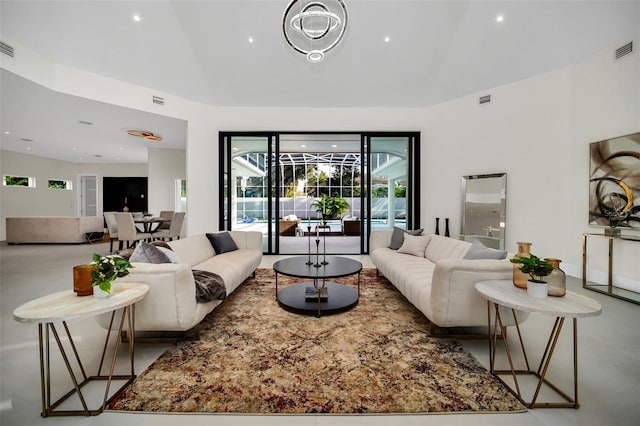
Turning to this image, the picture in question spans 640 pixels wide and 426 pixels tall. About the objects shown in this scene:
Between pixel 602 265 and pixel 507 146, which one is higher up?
pixel 507 146

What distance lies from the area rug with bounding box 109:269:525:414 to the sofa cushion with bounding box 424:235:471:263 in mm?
895

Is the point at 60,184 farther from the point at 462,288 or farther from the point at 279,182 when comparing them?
the point at 462,288

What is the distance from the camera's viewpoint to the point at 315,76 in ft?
18.2

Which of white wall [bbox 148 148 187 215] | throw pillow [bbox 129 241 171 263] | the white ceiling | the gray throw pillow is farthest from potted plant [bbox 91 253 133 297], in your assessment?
white wall [bbox 148 148 187 215]

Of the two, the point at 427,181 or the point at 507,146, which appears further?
the point at 427,181

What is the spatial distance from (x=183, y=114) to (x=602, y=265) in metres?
7.68

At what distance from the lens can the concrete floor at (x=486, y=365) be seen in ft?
5.12

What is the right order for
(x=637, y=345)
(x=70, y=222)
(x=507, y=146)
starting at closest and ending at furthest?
(x=637, y=345) < (x=507, y=146) < (x=70, y=222)

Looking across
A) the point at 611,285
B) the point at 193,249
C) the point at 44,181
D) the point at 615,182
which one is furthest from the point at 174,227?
the point at 615,182

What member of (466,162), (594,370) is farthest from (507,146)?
(594,370)

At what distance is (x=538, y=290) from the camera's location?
5.77 ft

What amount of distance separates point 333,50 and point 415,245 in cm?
370

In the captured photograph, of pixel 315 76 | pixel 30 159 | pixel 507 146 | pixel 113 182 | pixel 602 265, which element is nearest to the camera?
pixel 602 265

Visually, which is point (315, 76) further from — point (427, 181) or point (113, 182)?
point (113, 182)
